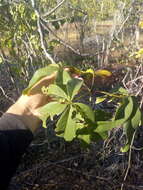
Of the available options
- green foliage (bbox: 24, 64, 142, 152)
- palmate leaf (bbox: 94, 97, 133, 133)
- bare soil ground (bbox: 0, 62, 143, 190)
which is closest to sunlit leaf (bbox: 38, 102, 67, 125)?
green foliage (bbox: 24, 64, 142, 152)

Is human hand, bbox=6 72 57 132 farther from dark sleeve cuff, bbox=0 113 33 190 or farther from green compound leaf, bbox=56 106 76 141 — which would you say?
green compound leaf, bbox=56 106 76 141

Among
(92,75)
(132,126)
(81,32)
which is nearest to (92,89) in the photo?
(92,75)

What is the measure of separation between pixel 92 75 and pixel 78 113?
0.54ft

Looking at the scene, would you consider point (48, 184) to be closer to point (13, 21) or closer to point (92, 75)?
point (13, 21)

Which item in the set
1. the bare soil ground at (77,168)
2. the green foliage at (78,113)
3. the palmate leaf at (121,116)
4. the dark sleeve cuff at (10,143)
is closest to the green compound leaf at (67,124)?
the green foliage at (78,113)

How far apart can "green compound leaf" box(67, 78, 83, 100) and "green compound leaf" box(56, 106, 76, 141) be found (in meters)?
0.04

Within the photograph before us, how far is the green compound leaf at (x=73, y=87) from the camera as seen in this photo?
0.94 metres

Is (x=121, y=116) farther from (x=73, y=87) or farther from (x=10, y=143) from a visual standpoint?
(x=10, y=143)

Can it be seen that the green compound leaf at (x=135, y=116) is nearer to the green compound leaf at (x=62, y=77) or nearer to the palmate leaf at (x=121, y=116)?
the palmate leaf at (x=121, y=116)

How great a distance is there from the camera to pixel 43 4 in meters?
4.09

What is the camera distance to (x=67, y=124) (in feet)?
3.26

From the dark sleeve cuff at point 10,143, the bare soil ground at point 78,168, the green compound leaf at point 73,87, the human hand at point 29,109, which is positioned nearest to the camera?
the green compound leaf at point 73,87

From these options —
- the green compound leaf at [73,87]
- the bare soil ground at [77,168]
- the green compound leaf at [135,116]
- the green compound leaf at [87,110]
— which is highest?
the green compound leaf at [73,87]

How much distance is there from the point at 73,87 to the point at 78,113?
0.09m
